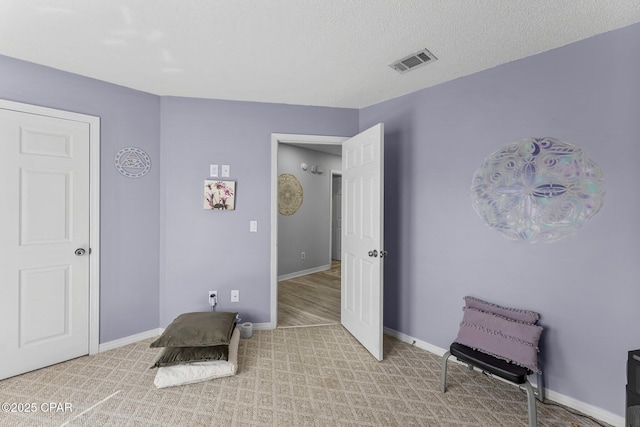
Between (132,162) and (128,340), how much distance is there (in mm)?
1638

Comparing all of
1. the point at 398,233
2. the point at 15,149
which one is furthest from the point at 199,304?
the point at 398,233

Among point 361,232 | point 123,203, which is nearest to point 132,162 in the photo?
point 123,203

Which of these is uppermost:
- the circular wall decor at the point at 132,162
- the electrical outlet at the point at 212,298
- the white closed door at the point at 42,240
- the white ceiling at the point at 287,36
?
the white ceiling at the point at 287,36

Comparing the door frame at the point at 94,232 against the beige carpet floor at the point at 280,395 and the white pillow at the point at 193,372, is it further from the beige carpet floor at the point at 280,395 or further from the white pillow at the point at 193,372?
the white pillow at the point at 193,372

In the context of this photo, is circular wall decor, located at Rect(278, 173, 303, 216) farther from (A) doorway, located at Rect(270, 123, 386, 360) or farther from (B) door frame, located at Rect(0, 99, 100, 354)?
(B) door frame, located at Rect(0, 99, 100, 354)

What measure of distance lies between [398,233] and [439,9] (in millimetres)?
1890

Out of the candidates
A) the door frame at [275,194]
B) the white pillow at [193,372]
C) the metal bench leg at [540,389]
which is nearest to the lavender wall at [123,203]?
the white pillow at [193,372]

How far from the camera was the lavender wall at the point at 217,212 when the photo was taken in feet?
9.61

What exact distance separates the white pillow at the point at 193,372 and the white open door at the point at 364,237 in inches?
46.2

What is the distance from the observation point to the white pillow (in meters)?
2.11

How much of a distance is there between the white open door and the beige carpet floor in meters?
0.35

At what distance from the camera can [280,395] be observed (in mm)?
2035

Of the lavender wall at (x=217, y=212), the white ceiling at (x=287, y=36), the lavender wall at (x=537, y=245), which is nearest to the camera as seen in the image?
the white ceiling at (x=287, y=36)

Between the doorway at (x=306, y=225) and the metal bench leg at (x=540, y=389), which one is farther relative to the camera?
the doorway at (x=306, y=225)
